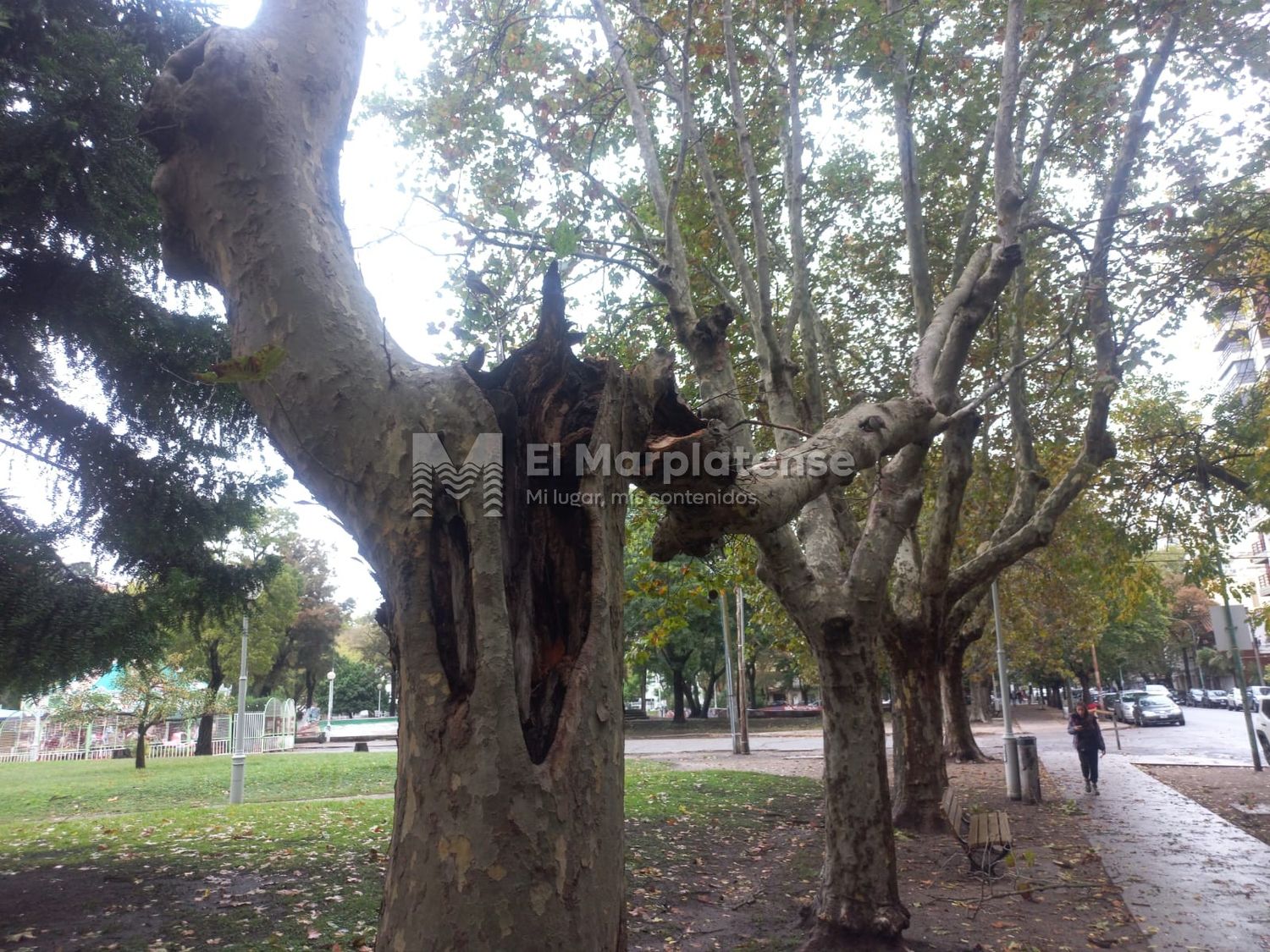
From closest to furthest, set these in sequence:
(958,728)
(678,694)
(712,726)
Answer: (958,728), (712,726), (678,694)

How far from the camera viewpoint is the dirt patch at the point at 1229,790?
11031 millimetres

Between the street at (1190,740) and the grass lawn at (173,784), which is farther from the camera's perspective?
the street at (1190,740)

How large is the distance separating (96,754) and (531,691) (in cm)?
3110

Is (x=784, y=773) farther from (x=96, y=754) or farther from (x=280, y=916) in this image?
(x=96, y=754)

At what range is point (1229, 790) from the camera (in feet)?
45.8

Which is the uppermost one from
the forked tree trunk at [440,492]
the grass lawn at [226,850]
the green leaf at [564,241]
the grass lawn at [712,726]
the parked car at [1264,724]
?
the green leaf at [564,241]

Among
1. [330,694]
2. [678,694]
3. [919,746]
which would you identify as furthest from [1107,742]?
[330,694]

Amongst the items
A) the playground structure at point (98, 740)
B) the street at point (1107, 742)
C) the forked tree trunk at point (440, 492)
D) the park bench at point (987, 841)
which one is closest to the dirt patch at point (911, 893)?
the park bench at point (987, 841)

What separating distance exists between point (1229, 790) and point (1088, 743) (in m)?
2.53

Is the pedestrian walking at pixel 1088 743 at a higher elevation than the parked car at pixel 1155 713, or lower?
higher

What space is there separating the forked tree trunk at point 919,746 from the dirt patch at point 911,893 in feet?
1.22

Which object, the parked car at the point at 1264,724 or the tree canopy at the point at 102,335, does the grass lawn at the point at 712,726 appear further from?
the tree canopy at the point at 102,335

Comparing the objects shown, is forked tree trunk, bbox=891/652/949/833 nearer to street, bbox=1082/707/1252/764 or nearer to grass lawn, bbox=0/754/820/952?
grass lawn, bbox=0/754/820/952

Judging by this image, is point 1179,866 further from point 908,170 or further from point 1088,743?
point 908,170
